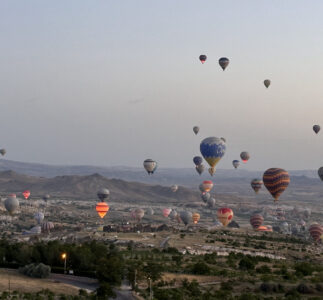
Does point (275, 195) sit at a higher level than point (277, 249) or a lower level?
higher

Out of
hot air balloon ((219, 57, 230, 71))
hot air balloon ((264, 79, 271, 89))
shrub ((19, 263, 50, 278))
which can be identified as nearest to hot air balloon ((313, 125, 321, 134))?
hot air balloon ((264, 79, 271, 89))

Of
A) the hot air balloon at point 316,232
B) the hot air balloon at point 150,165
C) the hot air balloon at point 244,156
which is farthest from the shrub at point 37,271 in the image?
the hot air balloon at point 244,156

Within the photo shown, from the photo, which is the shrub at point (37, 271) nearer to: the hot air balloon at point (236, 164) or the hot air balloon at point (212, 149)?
the hot air balloon at point (212, 149)

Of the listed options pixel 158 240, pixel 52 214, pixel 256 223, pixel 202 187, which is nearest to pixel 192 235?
pixel 158 240

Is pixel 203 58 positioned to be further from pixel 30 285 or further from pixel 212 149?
pixel 30 285

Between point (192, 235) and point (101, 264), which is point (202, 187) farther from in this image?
point (101, 264)

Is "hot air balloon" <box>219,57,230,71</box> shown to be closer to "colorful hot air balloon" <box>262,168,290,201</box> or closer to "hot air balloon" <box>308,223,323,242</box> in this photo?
"colorful hot air balloon" <box>262,168,290,201</box>
